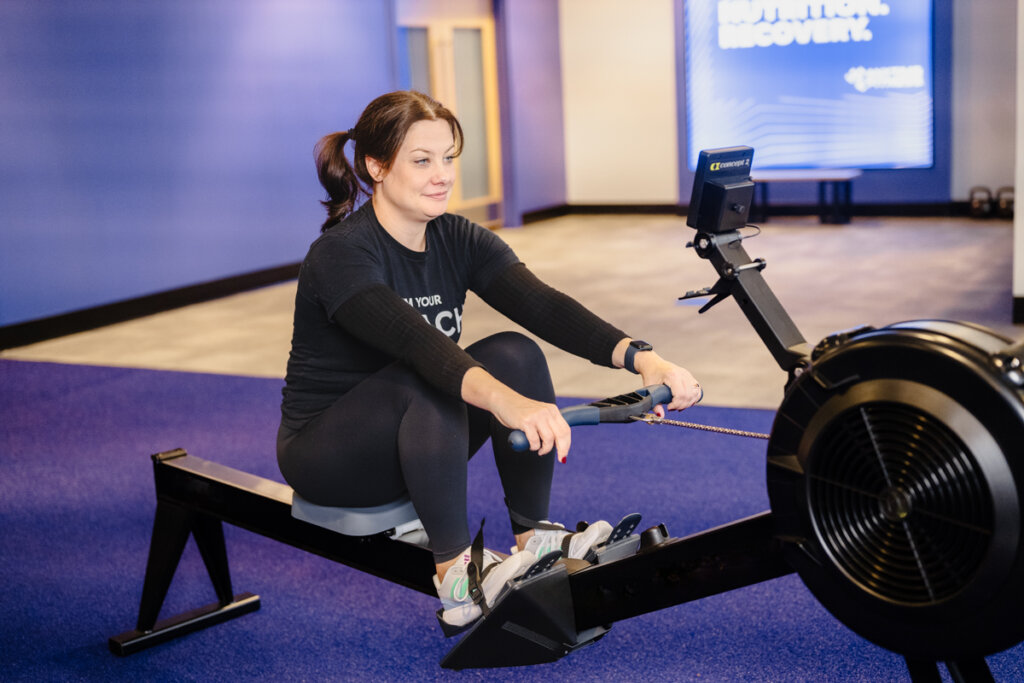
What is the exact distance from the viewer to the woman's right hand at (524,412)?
1.53 metres

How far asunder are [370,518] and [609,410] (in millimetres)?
617

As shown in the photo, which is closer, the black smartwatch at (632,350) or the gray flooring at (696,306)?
the black smartwatch at (632,350)

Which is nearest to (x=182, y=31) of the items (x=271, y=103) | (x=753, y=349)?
(x=271, y=103)

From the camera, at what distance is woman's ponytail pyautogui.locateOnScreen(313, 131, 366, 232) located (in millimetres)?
2031

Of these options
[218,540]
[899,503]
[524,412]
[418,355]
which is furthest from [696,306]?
[899,503]

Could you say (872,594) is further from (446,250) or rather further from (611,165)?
(611,165)

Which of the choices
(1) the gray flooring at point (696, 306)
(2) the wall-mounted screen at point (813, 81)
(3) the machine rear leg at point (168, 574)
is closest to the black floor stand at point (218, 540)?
(3) the machine rear leg at point (168, 574)

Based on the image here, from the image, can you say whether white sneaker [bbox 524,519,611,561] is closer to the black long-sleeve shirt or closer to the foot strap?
the foot strap

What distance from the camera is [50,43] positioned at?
19.6 ft

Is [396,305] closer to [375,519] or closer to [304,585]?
[375,519]

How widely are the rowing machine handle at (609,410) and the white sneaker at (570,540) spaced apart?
1.17 ft

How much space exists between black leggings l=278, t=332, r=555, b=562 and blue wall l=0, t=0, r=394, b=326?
4529 mm

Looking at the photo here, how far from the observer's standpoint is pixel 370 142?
1.98m

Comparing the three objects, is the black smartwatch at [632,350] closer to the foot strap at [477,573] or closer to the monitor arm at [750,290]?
the monitor arm at [750,290]
